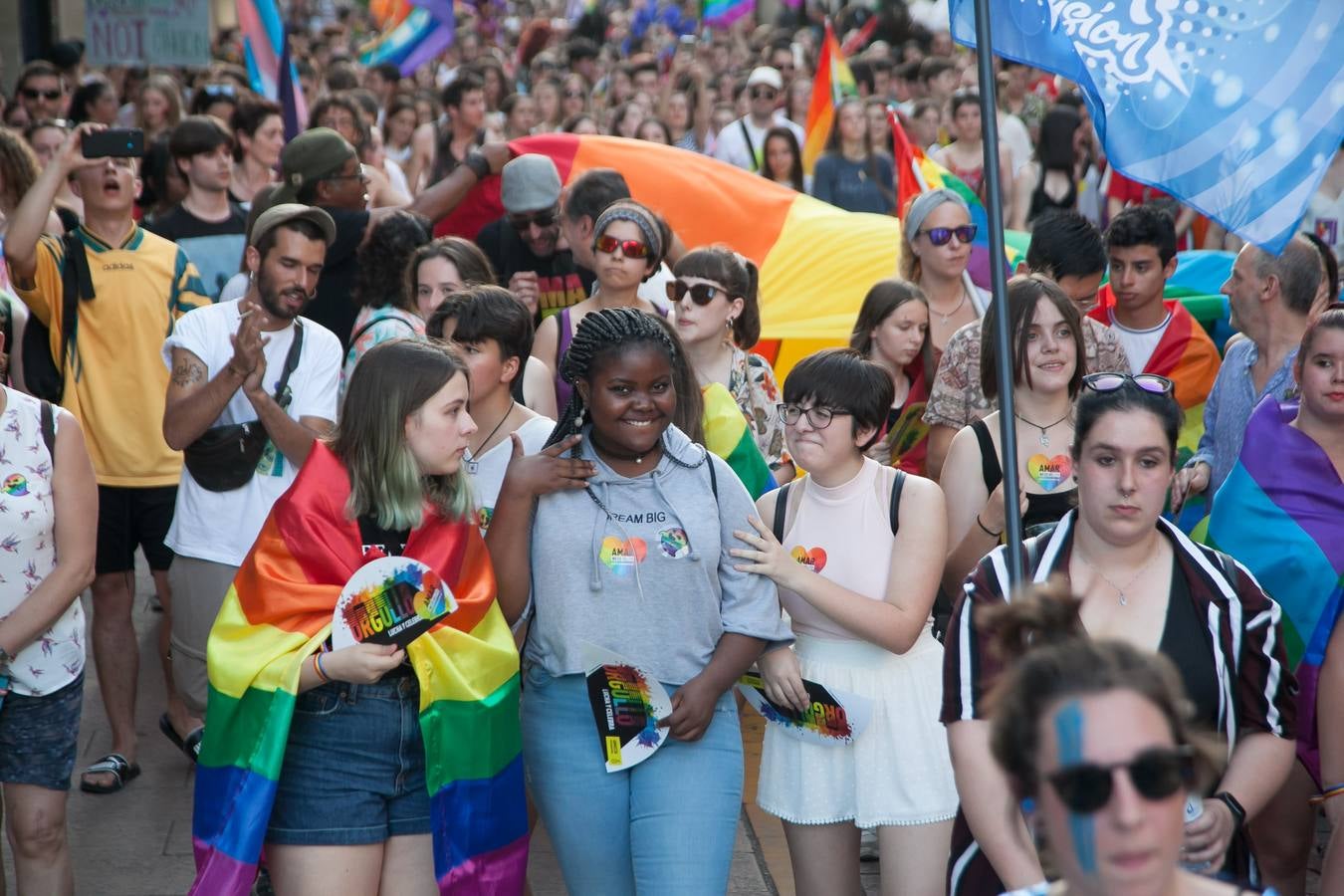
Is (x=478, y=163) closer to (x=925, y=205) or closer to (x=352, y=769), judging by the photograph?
(x=925, y=205)

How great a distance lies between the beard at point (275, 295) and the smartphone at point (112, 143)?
1.16m

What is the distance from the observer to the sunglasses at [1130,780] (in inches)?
78.2

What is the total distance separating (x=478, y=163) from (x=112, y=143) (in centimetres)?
216

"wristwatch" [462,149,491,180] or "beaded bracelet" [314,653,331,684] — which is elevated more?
A: "wristwatch" [462,149,491,180]

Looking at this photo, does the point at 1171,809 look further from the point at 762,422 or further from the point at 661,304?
the point at 661,304

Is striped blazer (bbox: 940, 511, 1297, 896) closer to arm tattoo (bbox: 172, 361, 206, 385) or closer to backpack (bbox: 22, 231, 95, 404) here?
arm tattoo (bbox: 172, 361, 206, 385)

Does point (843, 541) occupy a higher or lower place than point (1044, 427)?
lower

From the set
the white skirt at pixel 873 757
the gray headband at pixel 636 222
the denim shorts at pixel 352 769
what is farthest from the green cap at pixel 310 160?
the white skirt at pixel 873 757

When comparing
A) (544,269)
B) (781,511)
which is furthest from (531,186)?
(781,511)

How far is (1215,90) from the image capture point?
3.71m

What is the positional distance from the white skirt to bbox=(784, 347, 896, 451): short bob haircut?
0.55m

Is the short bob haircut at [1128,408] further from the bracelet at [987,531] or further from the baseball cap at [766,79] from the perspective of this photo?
the baseball cap at [766,79]

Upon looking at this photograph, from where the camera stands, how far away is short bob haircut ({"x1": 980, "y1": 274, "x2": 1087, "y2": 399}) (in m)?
4.58

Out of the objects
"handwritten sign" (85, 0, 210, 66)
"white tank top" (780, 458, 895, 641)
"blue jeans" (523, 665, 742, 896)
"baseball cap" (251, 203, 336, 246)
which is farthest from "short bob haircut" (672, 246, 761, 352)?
"handwritten sign" (85, 0, 210, 66)
